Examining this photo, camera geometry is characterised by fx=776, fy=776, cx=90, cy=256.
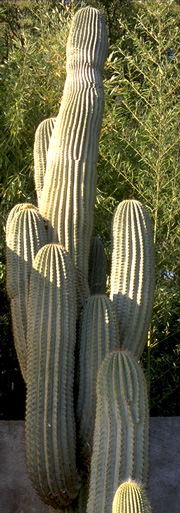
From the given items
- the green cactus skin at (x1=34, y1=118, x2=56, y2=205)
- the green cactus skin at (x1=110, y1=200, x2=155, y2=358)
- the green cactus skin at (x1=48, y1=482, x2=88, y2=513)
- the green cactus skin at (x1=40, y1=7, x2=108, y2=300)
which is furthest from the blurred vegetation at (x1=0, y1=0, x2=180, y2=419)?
the green cactus skin at (x1=48, y1=482, x2=88, y2=513)

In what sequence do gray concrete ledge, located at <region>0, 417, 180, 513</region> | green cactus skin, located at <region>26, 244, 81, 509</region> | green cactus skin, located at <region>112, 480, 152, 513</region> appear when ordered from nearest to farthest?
green cactus skin, located at <region>112, 480, 152, 513</region>
green cactus skin, located at <region>26, 244, 81, 509</region>
gray concrete ledge, located at <region>0, 417, 180, 513</region>

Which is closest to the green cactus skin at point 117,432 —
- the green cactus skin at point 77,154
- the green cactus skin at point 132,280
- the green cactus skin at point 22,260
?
the green cactus skin at point 132,280

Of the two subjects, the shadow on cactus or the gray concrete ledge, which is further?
the gray concrete ledge

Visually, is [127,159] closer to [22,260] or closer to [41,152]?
[41,152]

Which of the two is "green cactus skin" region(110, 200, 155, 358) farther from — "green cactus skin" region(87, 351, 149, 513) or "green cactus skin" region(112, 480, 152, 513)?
"green cactus skin" region(112, 480, 152, 513)

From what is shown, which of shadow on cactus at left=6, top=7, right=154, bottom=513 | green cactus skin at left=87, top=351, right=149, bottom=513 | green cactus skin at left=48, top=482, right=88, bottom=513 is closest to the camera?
green cactus skin at left=87, top=351, right=149, bottom=513

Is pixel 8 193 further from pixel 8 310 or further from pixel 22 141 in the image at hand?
pixel 8 310

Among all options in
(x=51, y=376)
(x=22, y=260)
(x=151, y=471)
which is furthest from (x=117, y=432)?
(x=151, y=471)

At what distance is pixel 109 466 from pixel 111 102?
10.7 ft

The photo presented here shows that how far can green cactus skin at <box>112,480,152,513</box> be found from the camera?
1783 millimetres

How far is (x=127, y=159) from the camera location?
4895 millimetres

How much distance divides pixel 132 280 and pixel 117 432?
2.61ft

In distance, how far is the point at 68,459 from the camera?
288cm

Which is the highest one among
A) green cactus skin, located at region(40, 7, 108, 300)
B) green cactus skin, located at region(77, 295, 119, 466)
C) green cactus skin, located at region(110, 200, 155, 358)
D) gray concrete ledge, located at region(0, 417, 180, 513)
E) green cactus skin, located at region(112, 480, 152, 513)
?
green cactus skin, located at region(40, 7, 108, 300)
